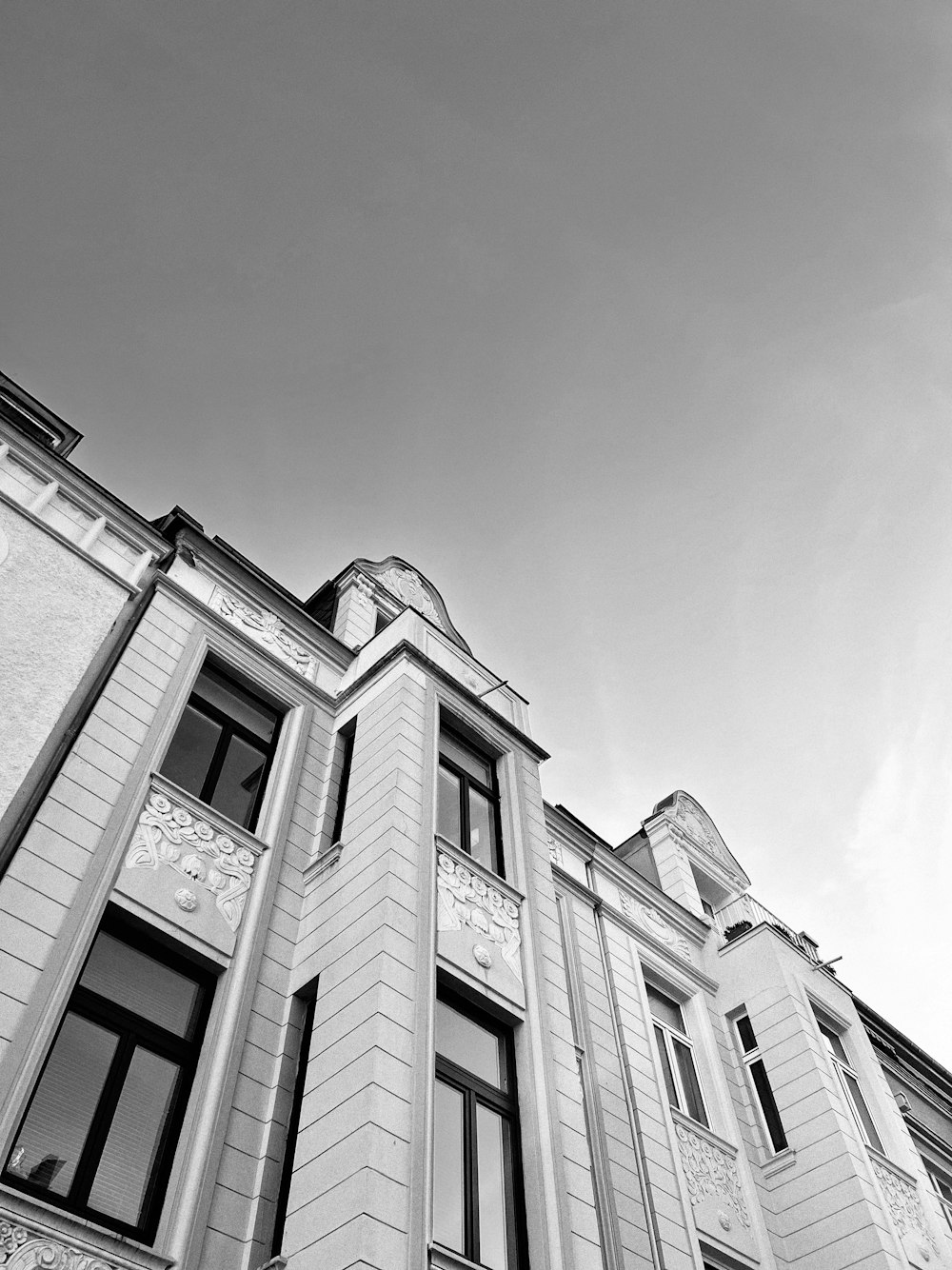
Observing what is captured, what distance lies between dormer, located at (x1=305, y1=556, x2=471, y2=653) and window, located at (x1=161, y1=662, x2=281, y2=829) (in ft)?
8.76

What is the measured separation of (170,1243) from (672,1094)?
9.73 metres

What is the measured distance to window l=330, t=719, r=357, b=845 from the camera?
11508 mm

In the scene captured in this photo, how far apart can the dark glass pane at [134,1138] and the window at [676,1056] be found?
8932 mm

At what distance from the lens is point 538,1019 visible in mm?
10047

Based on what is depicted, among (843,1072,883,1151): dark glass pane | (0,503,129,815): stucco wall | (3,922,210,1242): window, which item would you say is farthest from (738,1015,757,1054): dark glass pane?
(0,503,129,815): stucco wall

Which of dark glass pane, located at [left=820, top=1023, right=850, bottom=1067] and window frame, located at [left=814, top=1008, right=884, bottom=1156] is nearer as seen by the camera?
window frame, located at [left=814, top=1008, right=884, bottom=1156]

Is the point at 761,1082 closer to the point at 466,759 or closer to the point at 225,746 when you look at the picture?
the point at 466,759

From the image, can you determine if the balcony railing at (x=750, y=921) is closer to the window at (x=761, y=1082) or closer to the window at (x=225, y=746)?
the window at (x=761, y=1082)

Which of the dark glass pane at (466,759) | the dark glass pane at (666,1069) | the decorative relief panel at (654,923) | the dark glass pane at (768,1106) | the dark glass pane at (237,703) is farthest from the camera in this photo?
the decorative relief panel at (654,923)

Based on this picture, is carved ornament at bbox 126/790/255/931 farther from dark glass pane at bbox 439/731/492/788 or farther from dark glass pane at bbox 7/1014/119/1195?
dark glass pane at bbox 439/731/492/788

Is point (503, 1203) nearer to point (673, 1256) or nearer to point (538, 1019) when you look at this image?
point (538, 1019)

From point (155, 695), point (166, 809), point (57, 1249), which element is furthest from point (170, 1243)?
point (155, 695)

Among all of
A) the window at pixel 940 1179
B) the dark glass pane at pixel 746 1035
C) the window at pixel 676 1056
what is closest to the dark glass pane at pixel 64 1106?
the window at pixel 676 1056

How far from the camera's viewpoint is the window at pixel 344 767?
11.5 m
